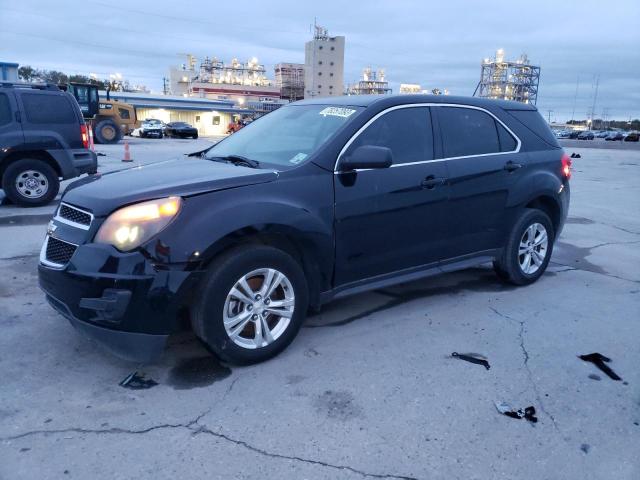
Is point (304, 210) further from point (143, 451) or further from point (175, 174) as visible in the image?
point (143, 451)

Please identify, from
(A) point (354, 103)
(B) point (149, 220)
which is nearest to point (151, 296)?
(B) point (149, 220)

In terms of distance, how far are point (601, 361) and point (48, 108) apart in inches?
349

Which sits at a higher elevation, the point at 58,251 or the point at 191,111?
the point at 191,111

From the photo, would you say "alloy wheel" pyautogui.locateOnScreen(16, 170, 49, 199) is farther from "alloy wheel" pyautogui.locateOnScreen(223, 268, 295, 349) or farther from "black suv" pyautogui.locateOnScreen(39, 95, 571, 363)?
"alloy wheel" pyautogui.locateOnScreen(223, 268, 295, 349)

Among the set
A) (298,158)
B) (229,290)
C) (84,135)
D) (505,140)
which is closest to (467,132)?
(505,140)

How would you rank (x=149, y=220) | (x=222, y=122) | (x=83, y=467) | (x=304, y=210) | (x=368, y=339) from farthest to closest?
1. (x=222, y=122)
2. (x=368, y=339)
3. (x=304, y=210)
4. (x=149, y=220)
5. (x=83, y=467)

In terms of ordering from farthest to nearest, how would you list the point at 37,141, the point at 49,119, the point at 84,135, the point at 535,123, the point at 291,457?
the point at 84,135 → the point at 49,119 → the point at 37,141 → the point at 535,123 → the point at 291,457

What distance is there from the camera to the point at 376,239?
3.94 m

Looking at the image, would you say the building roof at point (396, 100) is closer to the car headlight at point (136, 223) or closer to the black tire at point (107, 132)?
the car headlight at point (136, 223)

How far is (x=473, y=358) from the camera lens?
11.9ft

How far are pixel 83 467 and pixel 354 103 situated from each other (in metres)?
3.08

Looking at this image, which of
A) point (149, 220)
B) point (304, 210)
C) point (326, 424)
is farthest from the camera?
point (304, 210)

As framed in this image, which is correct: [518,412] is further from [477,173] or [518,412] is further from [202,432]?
[477,173]

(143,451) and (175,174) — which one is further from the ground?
(175,174)
